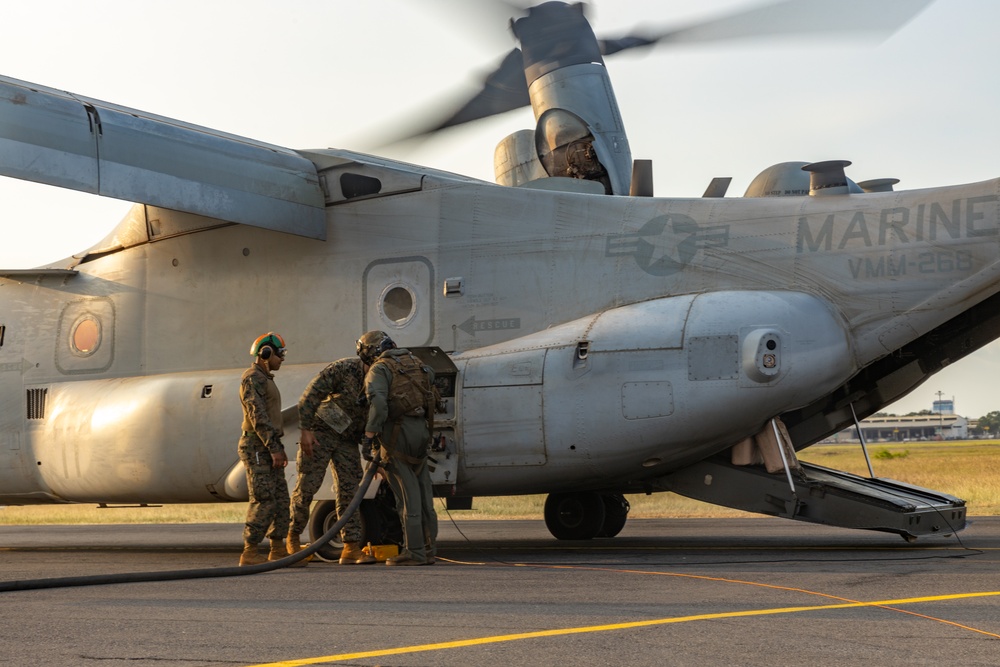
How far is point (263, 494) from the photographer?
33.0 feet

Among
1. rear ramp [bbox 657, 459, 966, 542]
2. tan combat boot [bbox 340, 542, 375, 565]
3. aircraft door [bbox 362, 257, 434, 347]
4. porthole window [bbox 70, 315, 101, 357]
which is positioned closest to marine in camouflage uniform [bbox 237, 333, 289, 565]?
tan combat boot [bbox 340, 542, 375, 565]

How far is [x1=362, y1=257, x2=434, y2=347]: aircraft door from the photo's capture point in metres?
11.5

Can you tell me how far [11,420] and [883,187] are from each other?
10.1m

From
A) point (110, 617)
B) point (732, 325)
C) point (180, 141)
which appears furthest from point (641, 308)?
point (110, 617)

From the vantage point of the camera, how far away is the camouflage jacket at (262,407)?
10148mm

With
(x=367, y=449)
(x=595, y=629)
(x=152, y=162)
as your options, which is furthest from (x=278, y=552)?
(x=595, y=629)

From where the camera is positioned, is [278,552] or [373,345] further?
[373,345]

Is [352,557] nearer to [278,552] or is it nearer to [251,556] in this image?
[278,552]

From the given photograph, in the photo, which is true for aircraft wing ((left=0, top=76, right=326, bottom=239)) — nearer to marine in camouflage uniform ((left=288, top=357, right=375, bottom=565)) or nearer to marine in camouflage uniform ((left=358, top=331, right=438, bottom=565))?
marine in camouflage uniform ((left=288, top=357, right=375, bottom=565))

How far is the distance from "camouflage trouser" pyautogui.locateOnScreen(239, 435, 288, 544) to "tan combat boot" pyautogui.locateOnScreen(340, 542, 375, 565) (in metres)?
0.57

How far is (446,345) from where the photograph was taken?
37.2 feet

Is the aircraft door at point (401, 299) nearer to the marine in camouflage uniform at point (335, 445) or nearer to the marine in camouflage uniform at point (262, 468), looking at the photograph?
the marine in camouflage uniform at point (335, 445)

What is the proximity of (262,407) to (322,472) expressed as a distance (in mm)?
844

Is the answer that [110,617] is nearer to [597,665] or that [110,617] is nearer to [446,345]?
[597,665]
